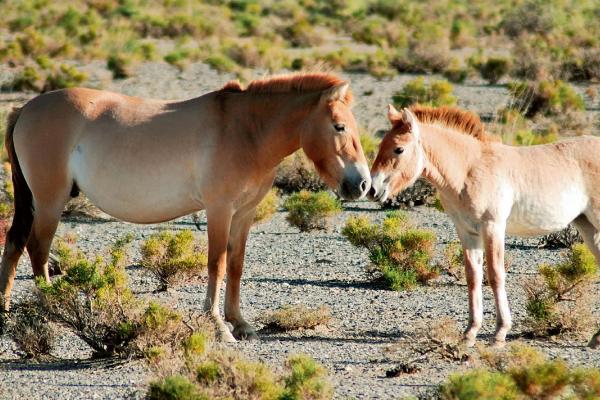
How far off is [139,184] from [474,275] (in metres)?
3.09

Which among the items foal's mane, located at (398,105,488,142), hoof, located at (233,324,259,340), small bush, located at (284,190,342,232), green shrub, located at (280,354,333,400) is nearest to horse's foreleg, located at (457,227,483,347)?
foal's mane, located at (398,105,488,142)

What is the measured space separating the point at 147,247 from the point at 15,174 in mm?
2164

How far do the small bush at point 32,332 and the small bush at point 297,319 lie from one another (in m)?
2.12

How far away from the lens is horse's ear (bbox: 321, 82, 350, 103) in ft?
32.4

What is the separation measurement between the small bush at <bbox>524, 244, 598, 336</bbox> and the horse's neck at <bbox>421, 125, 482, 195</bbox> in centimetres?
141

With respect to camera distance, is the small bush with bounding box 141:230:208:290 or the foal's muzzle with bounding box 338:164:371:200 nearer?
the foal's muzzle with bounding box 338:164:371:200

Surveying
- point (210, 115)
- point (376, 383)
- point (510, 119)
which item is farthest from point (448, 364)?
point (510, 119)

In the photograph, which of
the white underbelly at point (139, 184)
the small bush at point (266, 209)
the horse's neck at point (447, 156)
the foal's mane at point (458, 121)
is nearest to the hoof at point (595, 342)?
the horse's neck at point (447, 156)

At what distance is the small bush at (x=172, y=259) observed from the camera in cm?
1249

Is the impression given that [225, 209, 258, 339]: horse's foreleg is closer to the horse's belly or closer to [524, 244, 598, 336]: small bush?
the horse's belly

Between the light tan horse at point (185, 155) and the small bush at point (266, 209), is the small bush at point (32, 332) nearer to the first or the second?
the light tan horse at point (185, 155)

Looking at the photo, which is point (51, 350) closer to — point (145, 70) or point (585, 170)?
point (585, 170)

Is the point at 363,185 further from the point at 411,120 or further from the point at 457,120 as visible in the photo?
the point at 457,120

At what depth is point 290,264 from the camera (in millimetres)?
13977
